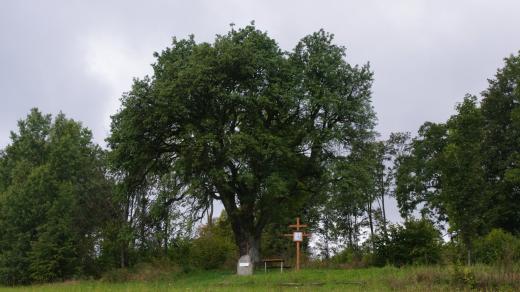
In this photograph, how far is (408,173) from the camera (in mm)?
48719

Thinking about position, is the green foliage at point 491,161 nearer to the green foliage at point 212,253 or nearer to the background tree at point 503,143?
the background tree at point 503,143

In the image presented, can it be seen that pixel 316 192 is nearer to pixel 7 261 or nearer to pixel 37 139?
pixel 7 261

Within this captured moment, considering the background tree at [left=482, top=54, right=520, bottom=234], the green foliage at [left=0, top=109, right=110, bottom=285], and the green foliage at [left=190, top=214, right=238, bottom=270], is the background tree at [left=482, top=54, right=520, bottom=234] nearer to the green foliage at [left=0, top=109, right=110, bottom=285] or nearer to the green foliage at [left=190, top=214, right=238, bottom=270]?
the green foliage at [left=190, top=214, right=238, bottom=270]

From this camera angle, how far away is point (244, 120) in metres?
32.8

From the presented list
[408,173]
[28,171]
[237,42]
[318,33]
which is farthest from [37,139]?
[408,173]

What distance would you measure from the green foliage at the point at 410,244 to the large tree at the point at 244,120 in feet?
19.4

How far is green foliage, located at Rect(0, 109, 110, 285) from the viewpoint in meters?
38.6

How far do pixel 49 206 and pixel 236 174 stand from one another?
16.0 metres

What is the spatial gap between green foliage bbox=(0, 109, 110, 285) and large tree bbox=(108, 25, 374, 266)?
8.43 metres

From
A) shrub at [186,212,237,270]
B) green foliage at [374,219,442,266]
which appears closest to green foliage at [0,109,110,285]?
shrub at [186,212,237,270]

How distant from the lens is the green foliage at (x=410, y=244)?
27.7m

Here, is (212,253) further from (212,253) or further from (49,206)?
(49,206)

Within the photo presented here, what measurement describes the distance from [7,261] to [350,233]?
2924 centimetres

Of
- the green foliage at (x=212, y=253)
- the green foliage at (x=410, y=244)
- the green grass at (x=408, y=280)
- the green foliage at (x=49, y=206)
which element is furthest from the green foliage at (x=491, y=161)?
the green foliage at (x=49, y=206)
